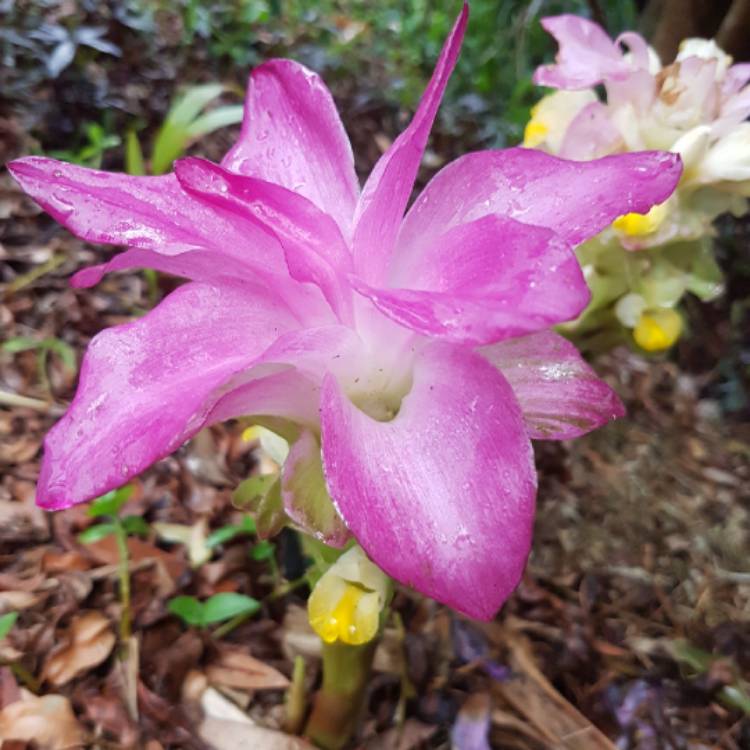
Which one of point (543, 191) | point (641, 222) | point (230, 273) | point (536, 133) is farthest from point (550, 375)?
point (536, 133)

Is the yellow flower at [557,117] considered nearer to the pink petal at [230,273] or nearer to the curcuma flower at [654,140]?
the curcuma flower at [654,140]

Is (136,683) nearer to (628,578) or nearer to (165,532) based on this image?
(165,532)

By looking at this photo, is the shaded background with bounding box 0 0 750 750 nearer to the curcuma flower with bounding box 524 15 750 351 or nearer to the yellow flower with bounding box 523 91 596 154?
the curcuma flower with bounding box 524 15 750 351

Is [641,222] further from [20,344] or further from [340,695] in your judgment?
[20,344]

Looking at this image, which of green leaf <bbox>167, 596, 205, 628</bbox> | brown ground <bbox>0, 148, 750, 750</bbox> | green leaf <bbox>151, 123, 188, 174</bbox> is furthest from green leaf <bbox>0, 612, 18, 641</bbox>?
green leaf <bbox>151, 123, 188, 174</bbox>

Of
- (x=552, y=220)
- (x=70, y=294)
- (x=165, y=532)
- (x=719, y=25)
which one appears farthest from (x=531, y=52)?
(x=552, y=220)

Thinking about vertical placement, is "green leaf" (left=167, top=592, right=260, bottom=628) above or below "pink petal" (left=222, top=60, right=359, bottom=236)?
below
